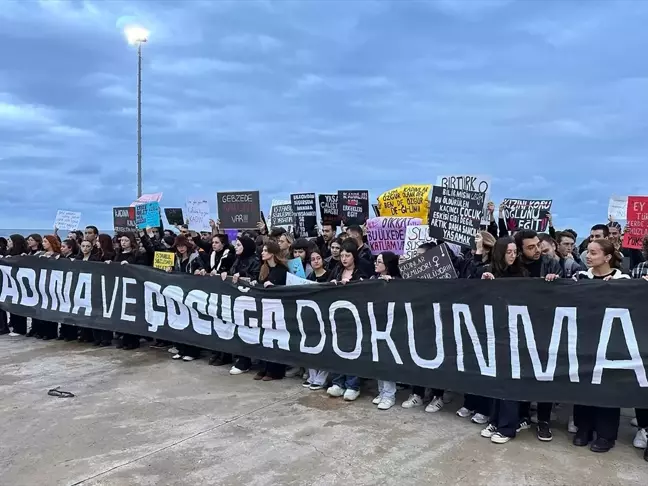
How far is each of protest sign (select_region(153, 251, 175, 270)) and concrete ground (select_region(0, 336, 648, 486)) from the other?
188 cm

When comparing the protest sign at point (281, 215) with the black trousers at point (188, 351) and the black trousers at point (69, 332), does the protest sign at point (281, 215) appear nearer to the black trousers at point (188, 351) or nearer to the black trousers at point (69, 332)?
the black trousers at point (188, 351)

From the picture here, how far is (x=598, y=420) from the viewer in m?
4.27

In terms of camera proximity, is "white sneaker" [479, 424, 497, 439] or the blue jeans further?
the blue jeans

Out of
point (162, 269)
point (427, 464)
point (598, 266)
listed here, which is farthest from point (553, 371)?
point (162, 269)

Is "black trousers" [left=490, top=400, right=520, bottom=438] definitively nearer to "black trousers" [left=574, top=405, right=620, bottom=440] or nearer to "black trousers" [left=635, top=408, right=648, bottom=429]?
"black trousers" [left=574, top=405, right=620, bottom=440]

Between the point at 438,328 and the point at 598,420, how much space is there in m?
1.46

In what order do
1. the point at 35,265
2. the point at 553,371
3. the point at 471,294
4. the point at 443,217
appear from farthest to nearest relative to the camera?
the point at 35,265, the point at 443,217, the point at 471,294, the point at 553,371

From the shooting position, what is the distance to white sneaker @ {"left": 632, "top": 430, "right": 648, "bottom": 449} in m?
4.23

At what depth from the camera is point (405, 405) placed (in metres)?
5.29

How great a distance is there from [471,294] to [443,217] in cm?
127

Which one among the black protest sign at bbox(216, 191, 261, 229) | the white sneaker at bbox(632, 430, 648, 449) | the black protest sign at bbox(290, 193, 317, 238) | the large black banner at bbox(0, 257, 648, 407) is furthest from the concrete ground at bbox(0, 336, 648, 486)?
the black protest sign at bbox(290, 193, 317, 238)

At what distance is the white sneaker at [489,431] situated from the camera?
4527mm

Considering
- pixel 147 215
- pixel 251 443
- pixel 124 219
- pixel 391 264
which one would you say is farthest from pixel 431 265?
pixel 124 219

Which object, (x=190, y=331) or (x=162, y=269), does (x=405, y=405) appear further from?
(x=162, y=269)
